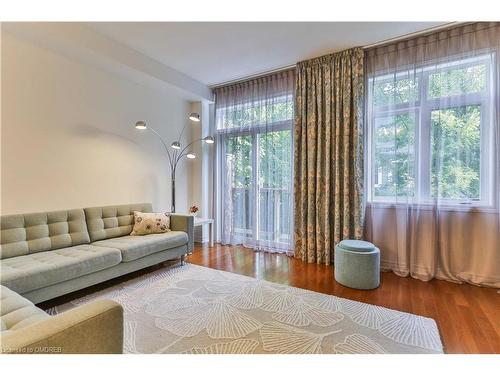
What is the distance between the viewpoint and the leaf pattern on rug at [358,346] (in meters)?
1.56

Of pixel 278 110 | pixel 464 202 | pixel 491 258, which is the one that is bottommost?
pixel 491 258

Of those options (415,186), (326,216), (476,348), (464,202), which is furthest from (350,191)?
(476,348)

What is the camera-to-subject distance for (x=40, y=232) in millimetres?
2387

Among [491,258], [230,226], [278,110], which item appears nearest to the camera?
[491,258]

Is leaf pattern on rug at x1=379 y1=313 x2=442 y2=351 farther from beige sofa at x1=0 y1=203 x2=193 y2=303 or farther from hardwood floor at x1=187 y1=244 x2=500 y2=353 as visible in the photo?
beige sofa at x1=0 y1=203 x2=193 y2=303

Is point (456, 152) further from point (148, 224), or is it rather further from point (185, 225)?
point (148, 224)

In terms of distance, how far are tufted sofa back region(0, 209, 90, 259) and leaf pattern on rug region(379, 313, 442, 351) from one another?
2972 mm

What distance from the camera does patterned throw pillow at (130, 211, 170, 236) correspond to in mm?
3055

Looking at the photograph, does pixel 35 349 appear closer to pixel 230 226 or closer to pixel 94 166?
pixel 94 166

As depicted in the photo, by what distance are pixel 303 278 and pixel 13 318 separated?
2.40 meters

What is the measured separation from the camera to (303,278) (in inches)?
110

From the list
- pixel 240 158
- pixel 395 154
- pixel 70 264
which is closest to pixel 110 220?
pixel 70 264

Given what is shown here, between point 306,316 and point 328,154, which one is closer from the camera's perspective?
point 306,316

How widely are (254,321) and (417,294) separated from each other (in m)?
1.65
